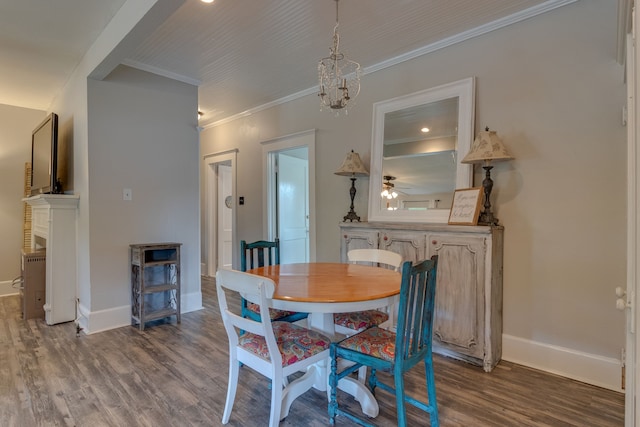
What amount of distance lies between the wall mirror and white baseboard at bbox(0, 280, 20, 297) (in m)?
4.87

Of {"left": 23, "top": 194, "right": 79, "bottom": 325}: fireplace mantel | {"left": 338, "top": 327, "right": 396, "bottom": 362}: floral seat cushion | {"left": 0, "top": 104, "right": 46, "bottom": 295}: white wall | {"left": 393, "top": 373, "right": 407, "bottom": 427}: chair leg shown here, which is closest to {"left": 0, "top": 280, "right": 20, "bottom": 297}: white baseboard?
{"left": 0, "top": 104, "right": 46, "bottom": 295}: white wall

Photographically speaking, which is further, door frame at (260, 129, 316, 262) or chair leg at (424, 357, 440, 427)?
door frame at (260, 129, 316, 262)

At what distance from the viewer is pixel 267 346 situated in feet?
5.24

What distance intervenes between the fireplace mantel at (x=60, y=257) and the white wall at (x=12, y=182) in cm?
158

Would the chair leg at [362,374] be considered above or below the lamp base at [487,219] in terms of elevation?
below

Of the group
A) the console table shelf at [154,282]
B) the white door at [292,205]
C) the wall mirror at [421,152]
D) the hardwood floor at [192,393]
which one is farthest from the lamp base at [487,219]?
the console table shelf at [154,282]

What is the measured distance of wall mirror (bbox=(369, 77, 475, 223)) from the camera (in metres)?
2.73

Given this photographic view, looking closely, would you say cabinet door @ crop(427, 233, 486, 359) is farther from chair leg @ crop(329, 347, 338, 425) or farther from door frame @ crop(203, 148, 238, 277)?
door frame @ crop(203, 148, 238, 277)

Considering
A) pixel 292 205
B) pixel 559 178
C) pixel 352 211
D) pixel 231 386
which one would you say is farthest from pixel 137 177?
pixel 559 178

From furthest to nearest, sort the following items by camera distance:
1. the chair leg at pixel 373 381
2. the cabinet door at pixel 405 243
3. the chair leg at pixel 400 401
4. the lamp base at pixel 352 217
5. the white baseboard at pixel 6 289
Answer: the white baseboard at pixel 6 289 → the lamp base at pixel 352 217 → the cabinet door at pixel 405 243 → the chair leg at pixel 373 381 → the chair leg at pixel 400 401

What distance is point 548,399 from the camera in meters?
2.01

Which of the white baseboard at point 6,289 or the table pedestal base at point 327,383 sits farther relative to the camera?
the white baseboard at point 6,289

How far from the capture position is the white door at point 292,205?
468 cm

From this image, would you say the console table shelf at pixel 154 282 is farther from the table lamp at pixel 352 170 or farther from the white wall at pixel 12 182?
the white wall at pixel 12 182
